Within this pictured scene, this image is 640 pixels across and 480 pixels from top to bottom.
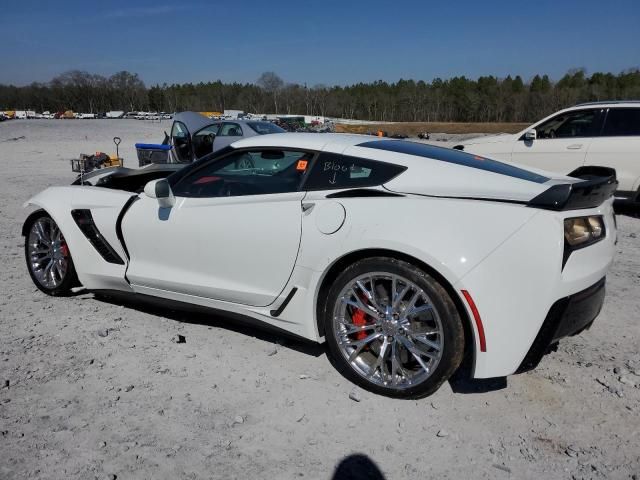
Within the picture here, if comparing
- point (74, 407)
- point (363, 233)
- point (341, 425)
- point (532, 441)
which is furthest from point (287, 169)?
point (532, 441)

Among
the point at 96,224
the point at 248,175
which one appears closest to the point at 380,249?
the point at 248,175

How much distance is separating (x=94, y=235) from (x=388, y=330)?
2.47m

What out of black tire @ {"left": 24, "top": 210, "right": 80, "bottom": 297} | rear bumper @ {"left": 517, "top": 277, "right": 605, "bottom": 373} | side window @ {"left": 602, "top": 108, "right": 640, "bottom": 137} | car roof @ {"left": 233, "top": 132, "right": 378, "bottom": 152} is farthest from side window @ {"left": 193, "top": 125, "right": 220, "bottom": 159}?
rear bumper @ {"left": 517, "top": 277, "right": 605, "bottom": 373}

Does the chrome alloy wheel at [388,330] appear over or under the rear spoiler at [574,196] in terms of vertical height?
under

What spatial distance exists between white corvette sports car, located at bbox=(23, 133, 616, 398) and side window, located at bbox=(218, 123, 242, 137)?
1006 centimetres

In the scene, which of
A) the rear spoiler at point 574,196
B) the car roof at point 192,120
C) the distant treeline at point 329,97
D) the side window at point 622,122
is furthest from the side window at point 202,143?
the distant treeline at point 329,97

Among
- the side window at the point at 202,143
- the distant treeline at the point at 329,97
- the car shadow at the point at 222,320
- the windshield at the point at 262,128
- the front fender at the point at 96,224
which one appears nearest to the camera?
the car shadow at the point at 222,320

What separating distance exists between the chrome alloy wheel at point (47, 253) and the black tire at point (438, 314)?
8.31 ft

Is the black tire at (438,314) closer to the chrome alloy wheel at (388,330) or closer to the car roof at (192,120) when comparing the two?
the chrome alloy wheel at (388,330)

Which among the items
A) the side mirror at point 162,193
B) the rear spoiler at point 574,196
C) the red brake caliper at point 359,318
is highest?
the rear spoiler at point 574,196

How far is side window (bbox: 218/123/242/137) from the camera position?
45.1ft

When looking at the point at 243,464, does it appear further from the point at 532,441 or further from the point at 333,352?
the point at 532,441

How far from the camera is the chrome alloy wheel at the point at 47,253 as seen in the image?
4.39 m

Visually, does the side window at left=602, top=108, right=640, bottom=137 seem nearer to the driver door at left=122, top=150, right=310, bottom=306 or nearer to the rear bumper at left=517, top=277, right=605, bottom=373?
the rear bumper at left=517, top=277, right=605, bottom=373
